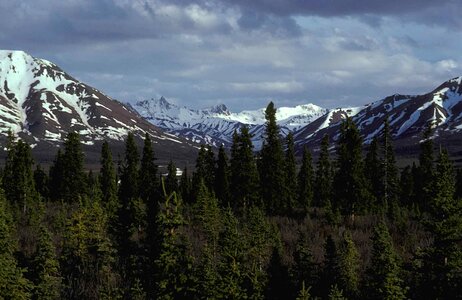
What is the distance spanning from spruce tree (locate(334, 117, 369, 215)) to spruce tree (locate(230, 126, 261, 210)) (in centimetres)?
999

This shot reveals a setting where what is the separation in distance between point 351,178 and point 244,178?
12.3 metres

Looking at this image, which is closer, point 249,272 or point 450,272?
point 450,272

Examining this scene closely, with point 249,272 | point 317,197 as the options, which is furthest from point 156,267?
point 317,197

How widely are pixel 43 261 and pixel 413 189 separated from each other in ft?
220

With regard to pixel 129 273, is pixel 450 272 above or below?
above

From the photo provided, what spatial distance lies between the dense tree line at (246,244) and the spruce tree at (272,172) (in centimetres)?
12

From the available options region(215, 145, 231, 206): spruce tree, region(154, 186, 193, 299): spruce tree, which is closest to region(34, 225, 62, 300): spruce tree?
region(154, 186, 193, 299): spruce tree

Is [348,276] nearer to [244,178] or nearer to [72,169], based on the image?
[244,178]

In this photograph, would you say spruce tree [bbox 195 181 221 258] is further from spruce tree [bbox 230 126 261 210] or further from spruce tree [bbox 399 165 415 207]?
spruce tree [bbox 399 165 415 207]

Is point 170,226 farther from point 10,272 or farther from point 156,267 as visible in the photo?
point 10,272

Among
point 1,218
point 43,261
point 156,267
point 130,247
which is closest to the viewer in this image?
point 156,267

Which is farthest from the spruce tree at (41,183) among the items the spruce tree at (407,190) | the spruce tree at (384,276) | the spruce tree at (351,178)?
the spruce tree at (384,276)

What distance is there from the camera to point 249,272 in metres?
17.1

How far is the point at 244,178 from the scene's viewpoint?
5441 cm
